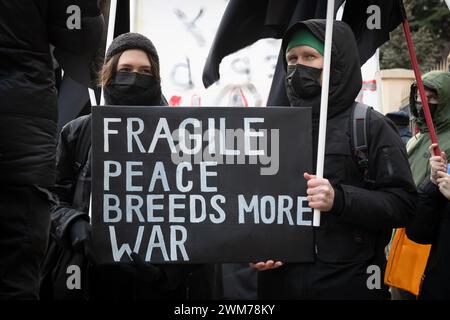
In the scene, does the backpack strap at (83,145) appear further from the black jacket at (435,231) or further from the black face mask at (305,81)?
the black jacket at (435,231)

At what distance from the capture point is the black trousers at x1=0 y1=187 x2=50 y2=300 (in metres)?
2.86

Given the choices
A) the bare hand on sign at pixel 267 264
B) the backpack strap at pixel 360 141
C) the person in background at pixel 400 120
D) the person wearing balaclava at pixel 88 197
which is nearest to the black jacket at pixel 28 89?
the person wearing balaclava at pixel 88 197

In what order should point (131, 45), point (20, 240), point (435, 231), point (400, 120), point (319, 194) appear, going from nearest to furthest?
point (20, 240) → point (319, 194) → point (131, 45) → point (435, 231) → point (400, 120)

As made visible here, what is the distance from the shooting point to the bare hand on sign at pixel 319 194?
10.1ft

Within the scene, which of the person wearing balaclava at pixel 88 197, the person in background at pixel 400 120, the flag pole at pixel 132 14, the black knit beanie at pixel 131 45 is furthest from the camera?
the person in background at pixel 400 120

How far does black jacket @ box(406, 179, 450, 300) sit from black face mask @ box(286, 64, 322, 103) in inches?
42.3

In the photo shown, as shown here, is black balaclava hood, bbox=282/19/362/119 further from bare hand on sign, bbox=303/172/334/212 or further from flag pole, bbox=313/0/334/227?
bare hand on sign, bbox=303/172/334/212

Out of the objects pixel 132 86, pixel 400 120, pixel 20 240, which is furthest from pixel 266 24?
pixel 400 120

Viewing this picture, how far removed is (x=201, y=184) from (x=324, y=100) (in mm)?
637

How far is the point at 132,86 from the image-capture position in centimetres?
360

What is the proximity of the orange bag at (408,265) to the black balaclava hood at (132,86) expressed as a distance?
1.71 metres

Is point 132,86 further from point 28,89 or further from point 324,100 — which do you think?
point 324,100

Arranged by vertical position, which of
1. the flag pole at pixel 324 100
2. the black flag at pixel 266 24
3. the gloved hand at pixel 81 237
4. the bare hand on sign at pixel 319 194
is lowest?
the gloved hand at pixel 81 237

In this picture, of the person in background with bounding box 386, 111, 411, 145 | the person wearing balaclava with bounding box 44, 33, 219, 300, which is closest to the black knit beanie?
the person wearing balaclava with bounding box 44, 33, 219, 300
